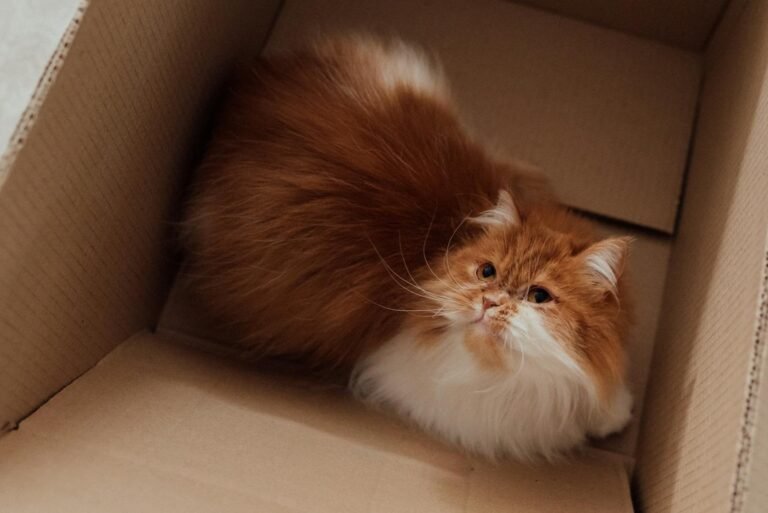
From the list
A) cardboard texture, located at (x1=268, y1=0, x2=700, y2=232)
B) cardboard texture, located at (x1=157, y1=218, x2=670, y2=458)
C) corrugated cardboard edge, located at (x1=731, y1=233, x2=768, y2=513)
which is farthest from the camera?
cardboard texture, located at (x1=268, y1=0, x2=700, y2=232)

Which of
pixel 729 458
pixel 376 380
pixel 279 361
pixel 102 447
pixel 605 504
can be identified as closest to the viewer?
pixel 729 458

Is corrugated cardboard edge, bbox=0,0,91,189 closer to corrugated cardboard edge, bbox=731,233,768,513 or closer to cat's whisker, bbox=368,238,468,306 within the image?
cat's whisker, bbox=368,238,468,306

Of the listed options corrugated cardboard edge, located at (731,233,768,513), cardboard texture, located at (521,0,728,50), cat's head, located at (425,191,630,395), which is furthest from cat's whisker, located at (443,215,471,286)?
cardboard texture, located at (521,0,728,50)

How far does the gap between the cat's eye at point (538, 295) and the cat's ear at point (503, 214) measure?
0.11 metres

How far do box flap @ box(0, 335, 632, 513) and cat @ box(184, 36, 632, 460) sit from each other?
0.24 ft

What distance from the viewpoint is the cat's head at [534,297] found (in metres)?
1.06

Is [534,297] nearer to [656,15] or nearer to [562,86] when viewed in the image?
[562,86]

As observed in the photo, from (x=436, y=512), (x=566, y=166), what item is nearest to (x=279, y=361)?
(x=436, y=512)

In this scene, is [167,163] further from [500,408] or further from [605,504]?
[605,504]

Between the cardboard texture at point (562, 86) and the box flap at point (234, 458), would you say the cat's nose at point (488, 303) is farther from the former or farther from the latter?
the cardboard texture at point (562, 86)

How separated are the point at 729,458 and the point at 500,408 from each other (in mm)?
417

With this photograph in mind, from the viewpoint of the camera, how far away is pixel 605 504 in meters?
1.18

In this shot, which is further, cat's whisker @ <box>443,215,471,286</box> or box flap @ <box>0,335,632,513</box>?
cat's whisker @ <box>443,215,471,286</box>

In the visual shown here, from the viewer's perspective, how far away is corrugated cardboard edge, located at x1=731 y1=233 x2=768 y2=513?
0.80m
